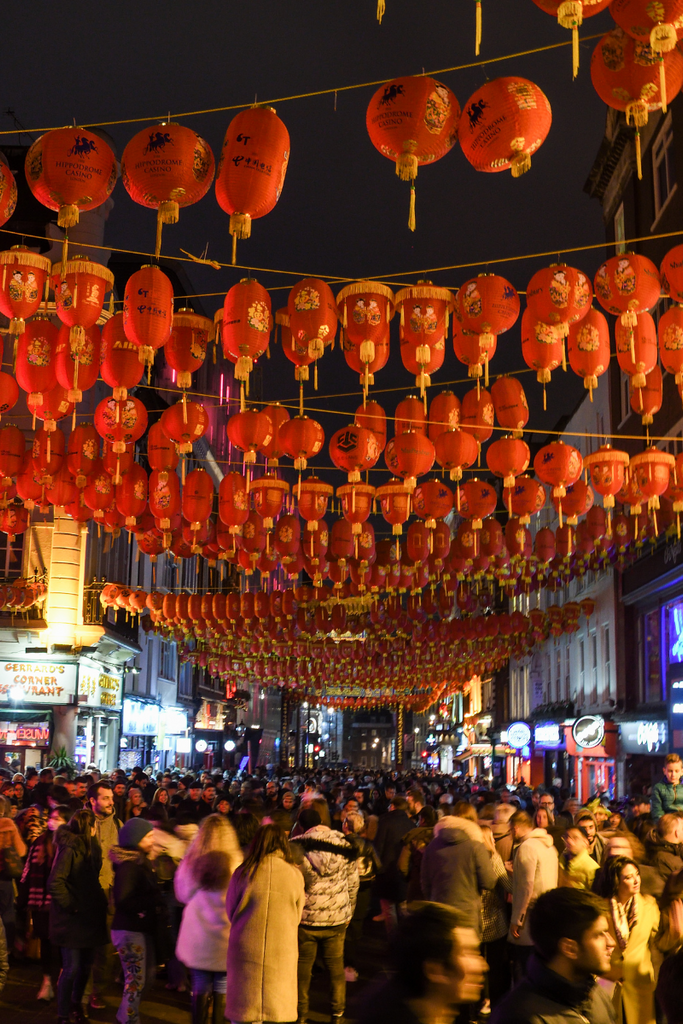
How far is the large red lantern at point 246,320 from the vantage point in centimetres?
993

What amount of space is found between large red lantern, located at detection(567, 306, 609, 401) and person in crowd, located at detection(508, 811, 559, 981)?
5.06m

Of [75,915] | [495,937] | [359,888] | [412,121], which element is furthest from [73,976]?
[412,121]

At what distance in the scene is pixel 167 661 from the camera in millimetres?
44781

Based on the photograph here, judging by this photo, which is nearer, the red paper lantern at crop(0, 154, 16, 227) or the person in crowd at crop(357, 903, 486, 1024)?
the person in crowd at crop(357, 903, 486, 1024)

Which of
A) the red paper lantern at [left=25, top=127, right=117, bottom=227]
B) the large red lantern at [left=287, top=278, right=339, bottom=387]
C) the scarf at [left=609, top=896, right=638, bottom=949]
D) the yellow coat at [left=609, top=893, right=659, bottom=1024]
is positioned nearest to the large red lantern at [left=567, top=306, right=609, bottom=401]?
Answer: the large red lantern at [left=287, top=278, right=339, bottom=387]

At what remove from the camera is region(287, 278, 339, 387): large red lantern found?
1014 centimetres

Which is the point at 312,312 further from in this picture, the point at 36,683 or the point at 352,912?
the point at 36,683

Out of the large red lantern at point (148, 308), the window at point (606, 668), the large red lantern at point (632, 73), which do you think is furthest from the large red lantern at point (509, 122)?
the window at point (606, 668)

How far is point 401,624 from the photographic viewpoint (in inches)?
1185

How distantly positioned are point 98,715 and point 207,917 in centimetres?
2548

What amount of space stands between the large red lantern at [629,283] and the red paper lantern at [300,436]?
4.59 metres

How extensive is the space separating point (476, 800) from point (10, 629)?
14.9m

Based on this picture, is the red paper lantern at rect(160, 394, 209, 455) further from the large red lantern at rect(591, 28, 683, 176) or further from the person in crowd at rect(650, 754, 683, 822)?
the person in crowd at rect(650, 754, 683, 822)

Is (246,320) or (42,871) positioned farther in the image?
(42,871)
